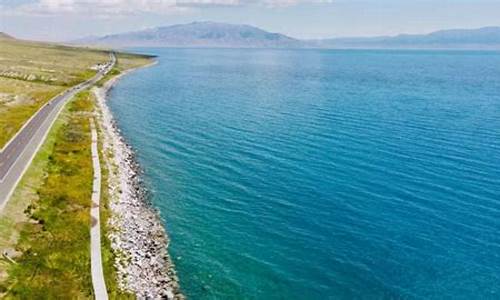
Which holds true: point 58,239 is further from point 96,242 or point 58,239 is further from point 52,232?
point 96,242

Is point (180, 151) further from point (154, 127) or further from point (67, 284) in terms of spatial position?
point (67, 284)

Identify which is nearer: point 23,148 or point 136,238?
point 136,238

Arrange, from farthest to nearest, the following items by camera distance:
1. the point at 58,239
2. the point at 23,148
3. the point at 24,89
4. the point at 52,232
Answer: the point at 24,89, the point at 23,148, the point at 52,232, the point at 58,239

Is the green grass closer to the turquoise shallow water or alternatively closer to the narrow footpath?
the narrow footpath

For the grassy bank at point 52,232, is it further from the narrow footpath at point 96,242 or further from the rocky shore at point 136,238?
the rocky shore at point 136,238

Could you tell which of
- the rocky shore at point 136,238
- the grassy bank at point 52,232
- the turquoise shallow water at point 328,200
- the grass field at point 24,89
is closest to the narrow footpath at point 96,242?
the grassy bank at point 52,232

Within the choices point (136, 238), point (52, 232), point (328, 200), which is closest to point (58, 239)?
point (52, 232)
